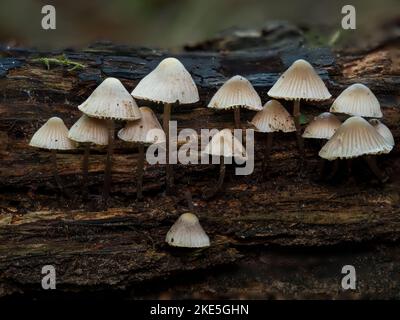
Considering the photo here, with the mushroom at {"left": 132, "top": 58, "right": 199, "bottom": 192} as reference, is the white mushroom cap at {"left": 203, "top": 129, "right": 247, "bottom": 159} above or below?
below

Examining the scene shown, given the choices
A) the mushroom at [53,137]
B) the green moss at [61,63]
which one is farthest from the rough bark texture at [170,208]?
the mushroom at [53,137]

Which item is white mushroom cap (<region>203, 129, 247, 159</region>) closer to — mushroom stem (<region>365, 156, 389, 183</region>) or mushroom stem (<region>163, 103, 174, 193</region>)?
mushroom stem (<region>163, 103, 174, 193</region>)

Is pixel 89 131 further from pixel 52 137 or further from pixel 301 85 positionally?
pixel 301 85

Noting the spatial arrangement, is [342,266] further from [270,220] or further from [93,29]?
[93,29]

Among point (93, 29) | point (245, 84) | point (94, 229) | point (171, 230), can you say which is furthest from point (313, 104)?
point (93, 29)

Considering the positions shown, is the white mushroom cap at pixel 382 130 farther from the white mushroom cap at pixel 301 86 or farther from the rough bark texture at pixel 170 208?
the white mushroom cap at pixel 301 86

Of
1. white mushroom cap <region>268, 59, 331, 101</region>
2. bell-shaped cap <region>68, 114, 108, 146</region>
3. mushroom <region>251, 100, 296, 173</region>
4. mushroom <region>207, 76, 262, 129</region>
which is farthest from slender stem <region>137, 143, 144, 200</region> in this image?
white mushroom cap <region>268, 59, 331, 101</region>
